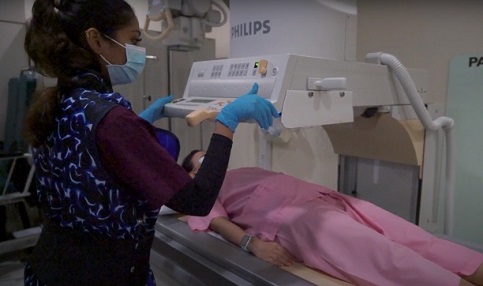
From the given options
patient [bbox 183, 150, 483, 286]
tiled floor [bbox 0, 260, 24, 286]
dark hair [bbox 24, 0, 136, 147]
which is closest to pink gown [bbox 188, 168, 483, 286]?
patient [bbox 183, 150, 483, 286]

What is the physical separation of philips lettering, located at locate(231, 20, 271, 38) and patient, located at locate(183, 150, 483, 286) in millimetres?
658

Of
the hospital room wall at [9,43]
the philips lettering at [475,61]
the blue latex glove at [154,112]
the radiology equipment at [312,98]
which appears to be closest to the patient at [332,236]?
the radiology equipment at [312,98]

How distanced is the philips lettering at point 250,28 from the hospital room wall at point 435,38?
3.34 feet

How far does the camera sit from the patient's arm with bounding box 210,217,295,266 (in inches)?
52.8

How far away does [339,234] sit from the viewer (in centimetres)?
133

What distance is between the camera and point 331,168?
2.17m

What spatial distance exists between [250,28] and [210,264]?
2.90 feet

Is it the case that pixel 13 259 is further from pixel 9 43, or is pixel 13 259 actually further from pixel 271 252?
pixel 271 252

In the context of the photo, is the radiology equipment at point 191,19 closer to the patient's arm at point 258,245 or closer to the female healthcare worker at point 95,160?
the patient's arm at point 258,245

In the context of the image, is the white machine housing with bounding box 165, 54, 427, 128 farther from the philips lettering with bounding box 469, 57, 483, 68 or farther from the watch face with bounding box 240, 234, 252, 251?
the philips lettering with bounding box 469, 57, 483, 68

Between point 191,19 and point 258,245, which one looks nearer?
point 258,245

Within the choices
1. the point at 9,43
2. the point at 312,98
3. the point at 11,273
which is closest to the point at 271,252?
the point at 312,98

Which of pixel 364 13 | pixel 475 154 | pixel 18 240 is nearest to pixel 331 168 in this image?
pixel 475 154

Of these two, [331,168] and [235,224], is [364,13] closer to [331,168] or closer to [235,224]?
[331,168]
